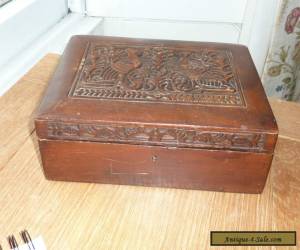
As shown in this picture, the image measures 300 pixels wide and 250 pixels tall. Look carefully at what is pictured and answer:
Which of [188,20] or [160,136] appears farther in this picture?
[188,20]

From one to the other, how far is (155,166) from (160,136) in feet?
0.22

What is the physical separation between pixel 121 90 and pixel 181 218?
231 millimetres

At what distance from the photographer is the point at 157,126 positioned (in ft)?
1.87

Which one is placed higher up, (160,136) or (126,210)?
(160,136)

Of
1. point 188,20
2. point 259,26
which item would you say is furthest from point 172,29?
point 259,26

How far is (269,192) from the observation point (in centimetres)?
66

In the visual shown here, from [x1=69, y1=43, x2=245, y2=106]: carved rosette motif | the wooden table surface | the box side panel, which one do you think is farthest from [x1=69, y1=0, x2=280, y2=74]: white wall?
the box side panel

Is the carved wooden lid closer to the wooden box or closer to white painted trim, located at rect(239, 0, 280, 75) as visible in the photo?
the wooden box

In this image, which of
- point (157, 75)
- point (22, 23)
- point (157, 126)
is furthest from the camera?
point (22, 23)

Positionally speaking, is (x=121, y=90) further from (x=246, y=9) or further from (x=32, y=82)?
(x=246, y=9)

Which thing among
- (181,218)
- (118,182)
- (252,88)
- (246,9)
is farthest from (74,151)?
(246,9)

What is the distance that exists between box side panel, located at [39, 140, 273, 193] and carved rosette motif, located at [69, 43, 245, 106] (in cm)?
8

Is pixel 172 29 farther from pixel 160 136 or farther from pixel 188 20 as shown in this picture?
pixel 160 136

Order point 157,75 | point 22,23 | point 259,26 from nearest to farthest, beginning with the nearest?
1. point 157,75
2. point 22,23
3. point 259,26
